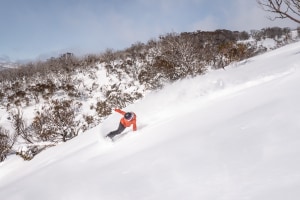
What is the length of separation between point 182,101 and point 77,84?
22.7 m

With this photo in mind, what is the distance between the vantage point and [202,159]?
3447 mm

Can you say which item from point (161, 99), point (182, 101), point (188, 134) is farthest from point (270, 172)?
point (161, 99)

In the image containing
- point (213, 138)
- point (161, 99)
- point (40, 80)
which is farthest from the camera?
point (40, 80)

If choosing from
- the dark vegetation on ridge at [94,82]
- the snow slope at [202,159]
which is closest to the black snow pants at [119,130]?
the snow slope at [202,159]

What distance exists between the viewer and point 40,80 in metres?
32.1

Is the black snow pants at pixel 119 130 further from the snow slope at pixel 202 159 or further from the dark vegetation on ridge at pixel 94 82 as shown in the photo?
the dark vegetation on ridge at pixel 94 82

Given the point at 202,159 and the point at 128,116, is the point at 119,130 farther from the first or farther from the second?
the point at 202,159

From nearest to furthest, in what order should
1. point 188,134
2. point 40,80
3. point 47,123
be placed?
point 188,134, point 47,123, point 40,80

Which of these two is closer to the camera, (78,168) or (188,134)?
(188,134)

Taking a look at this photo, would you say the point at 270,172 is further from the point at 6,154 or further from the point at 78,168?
the point at 6,154

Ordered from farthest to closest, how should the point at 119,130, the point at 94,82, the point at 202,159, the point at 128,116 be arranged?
1. the point at 94,82
2. the point at 119,130
3. the point at 128,116
4. the point at 202,159

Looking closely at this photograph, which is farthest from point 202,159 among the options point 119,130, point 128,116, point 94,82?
point 94,82

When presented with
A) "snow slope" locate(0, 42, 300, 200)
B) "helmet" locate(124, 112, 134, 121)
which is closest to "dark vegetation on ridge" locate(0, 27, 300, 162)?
"helmet" locate(124, 112, 134, 121)

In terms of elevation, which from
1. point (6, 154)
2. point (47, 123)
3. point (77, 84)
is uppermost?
point (77, 84)
